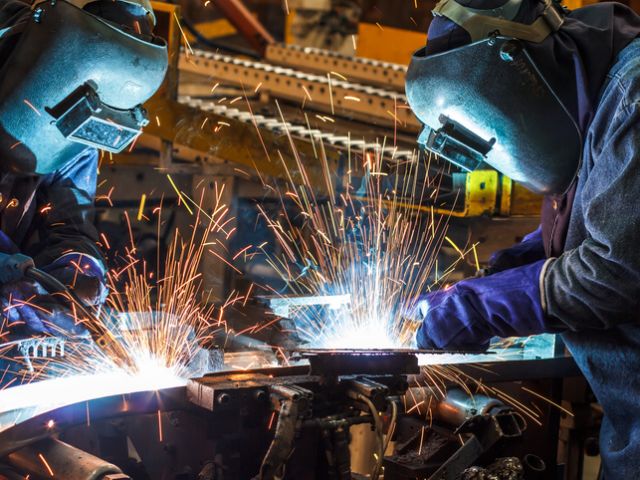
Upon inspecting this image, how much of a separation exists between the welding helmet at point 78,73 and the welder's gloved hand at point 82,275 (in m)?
0.43

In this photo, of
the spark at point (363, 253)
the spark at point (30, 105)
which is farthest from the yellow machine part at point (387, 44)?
the spark at point (30, 105)

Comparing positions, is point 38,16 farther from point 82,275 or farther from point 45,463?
point 45,463

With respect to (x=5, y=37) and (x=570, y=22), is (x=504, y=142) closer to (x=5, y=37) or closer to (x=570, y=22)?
(x=570, y=22)

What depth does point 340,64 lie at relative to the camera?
603 cm

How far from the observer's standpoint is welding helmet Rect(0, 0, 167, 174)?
2703 millimetres

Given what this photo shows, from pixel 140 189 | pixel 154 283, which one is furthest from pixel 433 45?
pixel 154 283

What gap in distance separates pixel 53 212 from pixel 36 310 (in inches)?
22.2

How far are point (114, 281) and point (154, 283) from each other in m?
0.66

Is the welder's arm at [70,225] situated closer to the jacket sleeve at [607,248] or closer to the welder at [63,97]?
the welder at [63,97]

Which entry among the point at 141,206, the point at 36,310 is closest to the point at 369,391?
the point at 36,310

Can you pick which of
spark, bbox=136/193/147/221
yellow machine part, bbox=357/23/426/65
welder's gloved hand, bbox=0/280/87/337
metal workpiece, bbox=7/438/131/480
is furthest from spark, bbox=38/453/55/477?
yellow machine part, bbox=357/23/426/65

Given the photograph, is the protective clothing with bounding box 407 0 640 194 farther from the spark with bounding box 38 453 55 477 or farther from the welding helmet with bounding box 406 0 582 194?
the spark with bounding box 38 453 55 477

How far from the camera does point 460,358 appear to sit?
288 cm

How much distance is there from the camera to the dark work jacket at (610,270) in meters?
2.04
